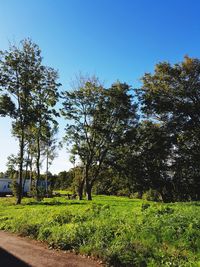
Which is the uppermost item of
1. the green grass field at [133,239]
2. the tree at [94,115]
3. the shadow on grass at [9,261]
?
the tree at [94,115]

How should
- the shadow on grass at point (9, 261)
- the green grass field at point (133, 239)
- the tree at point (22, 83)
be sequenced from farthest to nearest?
the tree at point (22, 83) < the shadow on grass at point (9, 261) < the green grass field at point (133, 239)

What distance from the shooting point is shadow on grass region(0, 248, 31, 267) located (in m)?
10.9

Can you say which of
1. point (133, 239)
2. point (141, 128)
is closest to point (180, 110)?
point (141, 128)

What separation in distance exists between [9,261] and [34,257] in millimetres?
900

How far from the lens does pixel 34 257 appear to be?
11.9 m

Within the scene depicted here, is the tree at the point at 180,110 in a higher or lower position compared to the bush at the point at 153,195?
higher

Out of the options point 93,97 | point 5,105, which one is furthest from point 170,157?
point 5,105

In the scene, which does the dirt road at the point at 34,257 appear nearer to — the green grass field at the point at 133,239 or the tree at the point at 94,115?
the green grass field at the point at 133,239

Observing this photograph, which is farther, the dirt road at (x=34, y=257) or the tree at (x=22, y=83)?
the tree at (x=22, y=83)

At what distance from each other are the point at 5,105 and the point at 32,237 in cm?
2826

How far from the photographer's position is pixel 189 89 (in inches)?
1965

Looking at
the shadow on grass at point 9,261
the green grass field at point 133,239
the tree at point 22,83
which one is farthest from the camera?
the tree at point 22,83

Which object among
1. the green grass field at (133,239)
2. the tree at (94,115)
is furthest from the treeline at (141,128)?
the green grass field at (133,239)

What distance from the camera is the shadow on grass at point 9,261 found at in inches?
429
